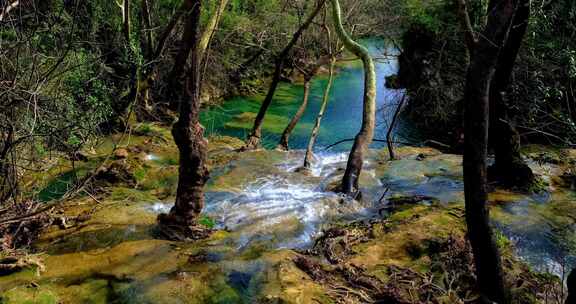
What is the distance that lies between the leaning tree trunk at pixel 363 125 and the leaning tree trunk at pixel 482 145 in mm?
3465

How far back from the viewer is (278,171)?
9570 millimetres

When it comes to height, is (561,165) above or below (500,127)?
below

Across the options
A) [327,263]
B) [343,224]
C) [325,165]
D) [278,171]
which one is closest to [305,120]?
[325,165]

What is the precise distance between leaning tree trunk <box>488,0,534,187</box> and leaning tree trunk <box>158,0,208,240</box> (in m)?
5.01

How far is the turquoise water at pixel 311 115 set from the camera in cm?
1670

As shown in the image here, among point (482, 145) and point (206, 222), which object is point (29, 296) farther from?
point (482, 145)

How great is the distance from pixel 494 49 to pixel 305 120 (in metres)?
15.8

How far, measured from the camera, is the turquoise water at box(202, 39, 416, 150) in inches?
658

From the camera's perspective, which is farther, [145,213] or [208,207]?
[208,207]

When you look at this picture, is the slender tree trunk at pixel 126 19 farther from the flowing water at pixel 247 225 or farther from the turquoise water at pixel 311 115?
the turquoise water at pixel 311 115

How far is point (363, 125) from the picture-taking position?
8383mm

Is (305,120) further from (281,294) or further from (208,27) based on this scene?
(281,294)

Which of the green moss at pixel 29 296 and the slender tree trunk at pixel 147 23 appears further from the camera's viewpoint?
the slender tree trunk at pixel 147 23

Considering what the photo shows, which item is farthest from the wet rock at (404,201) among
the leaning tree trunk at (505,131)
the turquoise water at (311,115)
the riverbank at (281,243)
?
the turquoise water at (311,115)
